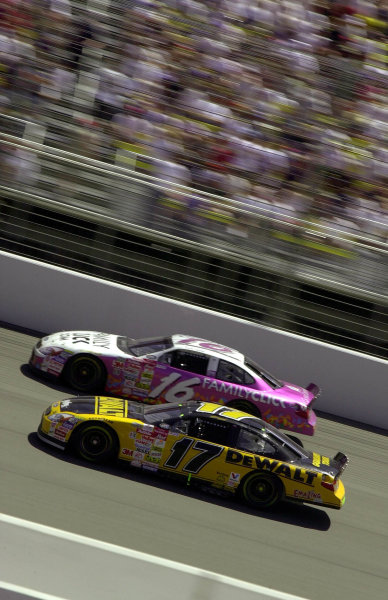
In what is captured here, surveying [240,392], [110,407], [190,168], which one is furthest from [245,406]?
[190,168]

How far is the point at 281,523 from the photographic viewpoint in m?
8.90

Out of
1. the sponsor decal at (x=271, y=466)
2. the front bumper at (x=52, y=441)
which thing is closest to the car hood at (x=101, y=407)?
the front bumper at (x=52, y=441)

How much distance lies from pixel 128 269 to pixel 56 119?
2.88 m

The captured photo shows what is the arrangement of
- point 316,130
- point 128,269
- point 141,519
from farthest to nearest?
point 316,130
point 128,269
point 141,519

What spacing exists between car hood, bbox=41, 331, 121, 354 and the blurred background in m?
2.27

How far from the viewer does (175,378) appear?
11.0m

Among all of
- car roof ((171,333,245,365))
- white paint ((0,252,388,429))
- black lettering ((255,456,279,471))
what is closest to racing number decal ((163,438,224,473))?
black lettering ((255,456,279,471))

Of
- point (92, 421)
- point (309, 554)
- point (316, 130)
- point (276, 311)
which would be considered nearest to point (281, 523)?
point (309, 554)

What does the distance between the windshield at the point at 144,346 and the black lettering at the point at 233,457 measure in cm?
266

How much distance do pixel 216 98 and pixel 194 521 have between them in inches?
337

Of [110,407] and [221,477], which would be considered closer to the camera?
[221,477]

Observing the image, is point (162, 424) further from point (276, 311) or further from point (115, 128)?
point (115, 128)

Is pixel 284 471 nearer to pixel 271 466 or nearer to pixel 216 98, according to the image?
pixel 271 466

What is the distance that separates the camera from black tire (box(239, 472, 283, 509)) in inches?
352
